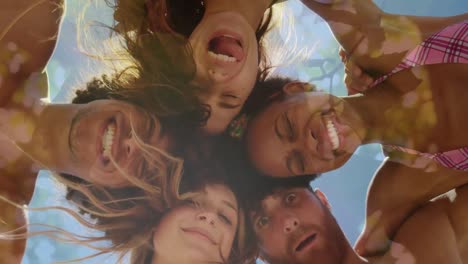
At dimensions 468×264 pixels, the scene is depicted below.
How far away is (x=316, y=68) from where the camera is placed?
4.15 ft

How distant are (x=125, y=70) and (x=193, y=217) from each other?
15.0 inches

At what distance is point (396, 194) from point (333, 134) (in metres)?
0.23

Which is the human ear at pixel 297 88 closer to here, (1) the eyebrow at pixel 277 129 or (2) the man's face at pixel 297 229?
(1) the eyebrow at pixel 277 129

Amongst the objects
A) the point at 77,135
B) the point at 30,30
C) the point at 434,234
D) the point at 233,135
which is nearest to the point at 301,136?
the point at 233,135

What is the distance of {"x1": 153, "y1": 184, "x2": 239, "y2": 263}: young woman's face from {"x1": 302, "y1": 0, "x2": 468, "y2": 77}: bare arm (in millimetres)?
484

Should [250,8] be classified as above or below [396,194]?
above

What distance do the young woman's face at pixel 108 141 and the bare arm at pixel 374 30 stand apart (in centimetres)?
53

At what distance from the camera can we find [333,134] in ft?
4.19

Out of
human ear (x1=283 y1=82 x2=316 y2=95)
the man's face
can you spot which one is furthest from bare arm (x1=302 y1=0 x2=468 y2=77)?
the man's face

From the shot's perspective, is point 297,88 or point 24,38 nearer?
point 24,38

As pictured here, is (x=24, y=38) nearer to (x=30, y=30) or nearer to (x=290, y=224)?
(x=30, y=30)

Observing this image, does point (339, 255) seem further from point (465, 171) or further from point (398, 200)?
point (465, 171)

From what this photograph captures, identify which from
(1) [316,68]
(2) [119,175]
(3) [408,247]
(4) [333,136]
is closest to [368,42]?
(1) [316,68]

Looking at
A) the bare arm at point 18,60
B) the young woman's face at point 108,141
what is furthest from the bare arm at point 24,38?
the young woman's face at point 108,141
